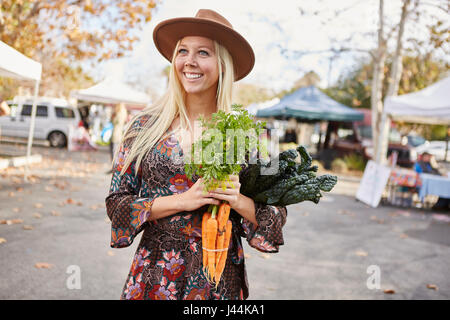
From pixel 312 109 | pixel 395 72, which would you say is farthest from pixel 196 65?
pixel 312 109

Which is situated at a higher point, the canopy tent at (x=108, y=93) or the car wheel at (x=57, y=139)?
the canopy tent at (x=108, y=93)

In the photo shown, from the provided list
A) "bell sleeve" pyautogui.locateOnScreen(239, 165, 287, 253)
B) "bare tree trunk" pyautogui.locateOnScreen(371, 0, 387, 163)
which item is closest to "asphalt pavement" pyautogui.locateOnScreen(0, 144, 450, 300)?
"bell sleeve" pyautogui.locateOnScreen(239, 165, 287, 253)

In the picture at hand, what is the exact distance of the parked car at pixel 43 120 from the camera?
658 inches

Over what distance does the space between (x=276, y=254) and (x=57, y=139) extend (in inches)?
579

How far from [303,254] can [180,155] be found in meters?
4.29

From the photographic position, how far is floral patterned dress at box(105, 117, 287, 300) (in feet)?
5.08

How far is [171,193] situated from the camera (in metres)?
1.60

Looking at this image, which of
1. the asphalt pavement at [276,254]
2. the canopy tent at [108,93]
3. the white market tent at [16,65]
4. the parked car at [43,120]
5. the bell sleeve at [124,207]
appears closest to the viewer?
the bell sleeve at [124,207]

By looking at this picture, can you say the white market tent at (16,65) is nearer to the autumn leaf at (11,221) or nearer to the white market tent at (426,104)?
the autumn leaf at (11,221)

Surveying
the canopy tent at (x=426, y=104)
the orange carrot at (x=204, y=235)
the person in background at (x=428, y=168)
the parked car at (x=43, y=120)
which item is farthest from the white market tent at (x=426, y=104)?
the parked car at (x=43, y=120)

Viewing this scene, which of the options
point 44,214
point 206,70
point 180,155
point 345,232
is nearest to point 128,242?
point 180,155

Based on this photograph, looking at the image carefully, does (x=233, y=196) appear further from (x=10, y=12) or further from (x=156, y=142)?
(x=10, y=12)

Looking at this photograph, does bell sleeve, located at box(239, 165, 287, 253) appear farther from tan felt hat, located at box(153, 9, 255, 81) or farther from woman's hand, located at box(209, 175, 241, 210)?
tan felt hat, located at box(153, 9, 255, 81)
